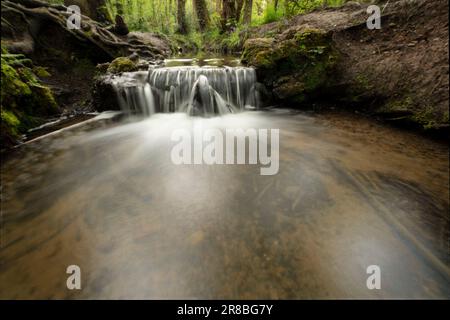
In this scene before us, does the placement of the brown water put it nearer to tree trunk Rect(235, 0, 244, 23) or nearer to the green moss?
the green moss

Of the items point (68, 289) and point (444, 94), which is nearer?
point (68, 289)

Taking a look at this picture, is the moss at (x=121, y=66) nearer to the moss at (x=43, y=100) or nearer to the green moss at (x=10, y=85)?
the moss at (x=43, y=100)

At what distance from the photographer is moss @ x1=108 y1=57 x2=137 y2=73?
6.12 m

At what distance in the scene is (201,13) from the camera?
1619 centimetres

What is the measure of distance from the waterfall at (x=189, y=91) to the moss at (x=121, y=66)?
1.19ft

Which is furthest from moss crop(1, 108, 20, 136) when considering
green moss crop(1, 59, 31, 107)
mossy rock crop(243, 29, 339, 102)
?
mossy rock crop(243, 29, 339, 102)

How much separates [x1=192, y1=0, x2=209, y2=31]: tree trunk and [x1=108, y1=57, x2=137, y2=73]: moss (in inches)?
481

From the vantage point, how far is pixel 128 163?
3.48 m

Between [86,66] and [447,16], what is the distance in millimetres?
8454

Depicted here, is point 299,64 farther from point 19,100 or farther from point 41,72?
point 41,72

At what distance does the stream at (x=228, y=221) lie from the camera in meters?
1.68

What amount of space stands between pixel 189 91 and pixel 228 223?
4523mm
